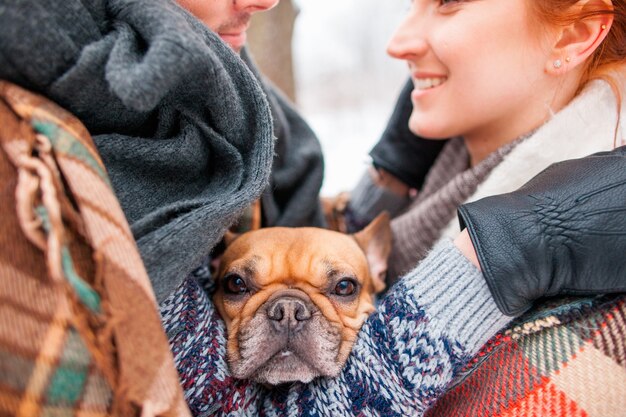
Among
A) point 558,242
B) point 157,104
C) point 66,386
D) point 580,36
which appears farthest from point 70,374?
point 580,36

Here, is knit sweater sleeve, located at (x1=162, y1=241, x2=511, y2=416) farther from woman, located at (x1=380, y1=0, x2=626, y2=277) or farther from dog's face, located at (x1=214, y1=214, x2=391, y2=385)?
woman, located at (x1=380, y1=0, x2=626, y2=277)

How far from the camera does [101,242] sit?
54 cm

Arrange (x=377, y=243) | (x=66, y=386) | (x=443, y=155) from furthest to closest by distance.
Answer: (x=443, y=155), (x=377, y=243), (x=66, y=386)

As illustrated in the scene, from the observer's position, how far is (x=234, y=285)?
3.55 ft

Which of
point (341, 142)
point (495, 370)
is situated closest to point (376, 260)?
point (495, 370)

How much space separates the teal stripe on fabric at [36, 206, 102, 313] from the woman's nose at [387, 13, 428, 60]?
0.96 m

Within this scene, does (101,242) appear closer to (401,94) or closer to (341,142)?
(401,94)

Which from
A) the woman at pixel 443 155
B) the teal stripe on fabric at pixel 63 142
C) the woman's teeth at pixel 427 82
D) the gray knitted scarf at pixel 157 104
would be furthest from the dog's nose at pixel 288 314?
the woman's teeth at pixel 427 82

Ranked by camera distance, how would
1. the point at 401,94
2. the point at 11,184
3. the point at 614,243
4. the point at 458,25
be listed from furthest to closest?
the point at 401,94 → the point at 458,25 → the point at 614,243 → the point at 11,184

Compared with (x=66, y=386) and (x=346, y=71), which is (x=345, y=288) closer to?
(x=66, y=386)

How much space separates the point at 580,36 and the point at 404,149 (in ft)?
2.08

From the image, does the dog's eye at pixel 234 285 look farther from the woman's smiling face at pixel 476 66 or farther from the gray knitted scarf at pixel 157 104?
the woman's smiling face at pixel 476 66

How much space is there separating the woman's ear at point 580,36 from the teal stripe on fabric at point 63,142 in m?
1.01

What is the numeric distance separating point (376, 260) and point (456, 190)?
0.32 metres
